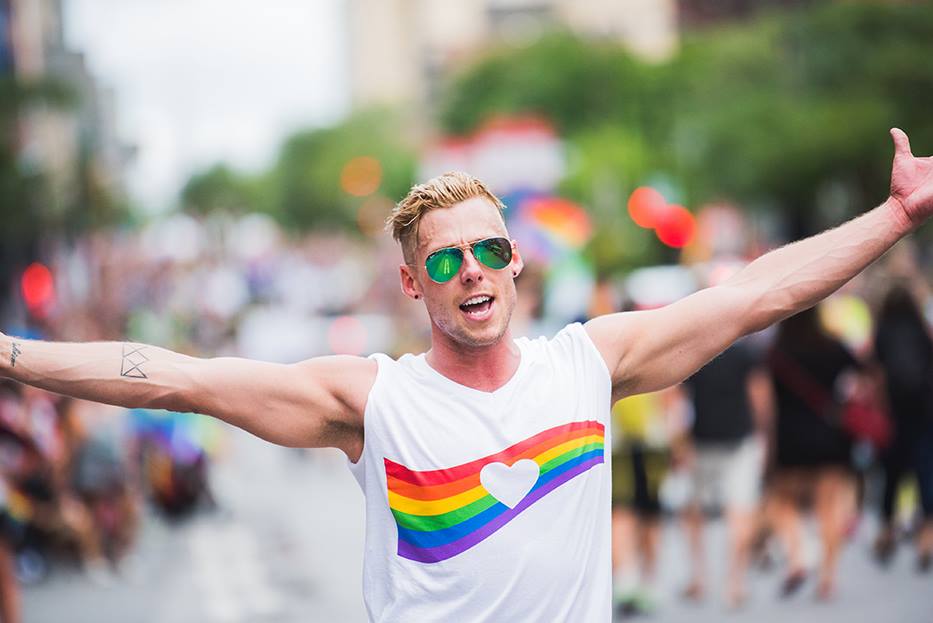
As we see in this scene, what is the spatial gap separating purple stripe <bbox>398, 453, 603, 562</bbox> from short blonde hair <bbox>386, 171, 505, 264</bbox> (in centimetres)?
65

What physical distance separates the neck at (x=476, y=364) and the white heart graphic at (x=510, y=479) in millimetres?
199

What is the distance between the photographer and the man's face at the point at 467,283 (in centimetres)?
351

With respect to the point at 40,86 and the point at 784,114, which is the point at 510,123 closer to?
the point at 784,114

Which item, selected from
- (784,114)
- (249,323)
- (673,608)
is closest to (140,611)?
(673,608)

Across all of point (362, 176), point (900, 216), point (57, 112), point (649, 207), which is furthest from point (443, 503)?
point (362, 176)

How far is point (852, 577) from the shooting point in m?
10.5

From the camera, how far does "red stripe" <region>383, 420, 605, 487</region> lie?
3.44 metres

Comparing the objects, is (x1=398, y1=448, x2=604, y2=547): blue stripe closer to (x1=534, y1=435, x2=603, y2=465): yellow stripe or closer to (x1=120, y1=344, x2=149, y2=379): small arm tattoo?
(x1=534, y1=435, x2=603, y2=465): yellow stripe

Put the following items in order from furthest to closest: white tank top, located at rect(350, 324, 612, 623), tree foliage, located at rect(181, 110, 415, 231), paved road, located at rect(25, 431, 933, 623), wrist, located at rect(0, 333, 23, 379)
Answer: tree foliage, located at rect(181, 110, 415, 231), paved road, located at rect(25, 431, 933, 623), wrist, located at rect(0, 333, 23, 379), white tank top, located at rect(350, 324, 612, 623)

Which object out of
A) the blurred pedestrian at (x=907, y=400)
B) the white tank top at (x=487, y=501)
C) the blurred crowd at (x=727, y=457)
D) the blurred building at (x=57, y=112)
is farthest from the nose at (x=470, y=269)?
the blurred building at (x=57, y=112)

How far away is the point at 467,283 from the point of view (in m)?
3.52

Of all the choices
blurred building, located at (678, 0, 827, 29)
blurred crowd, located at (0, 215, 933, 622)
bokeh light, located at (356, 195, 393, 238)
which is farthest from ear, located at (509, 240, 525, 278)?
bokeh light, located at (356, 195, 393, 238)

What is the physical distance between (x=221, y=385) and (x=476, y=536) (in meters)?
0.69

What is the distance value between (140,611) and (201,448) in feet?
16.1
